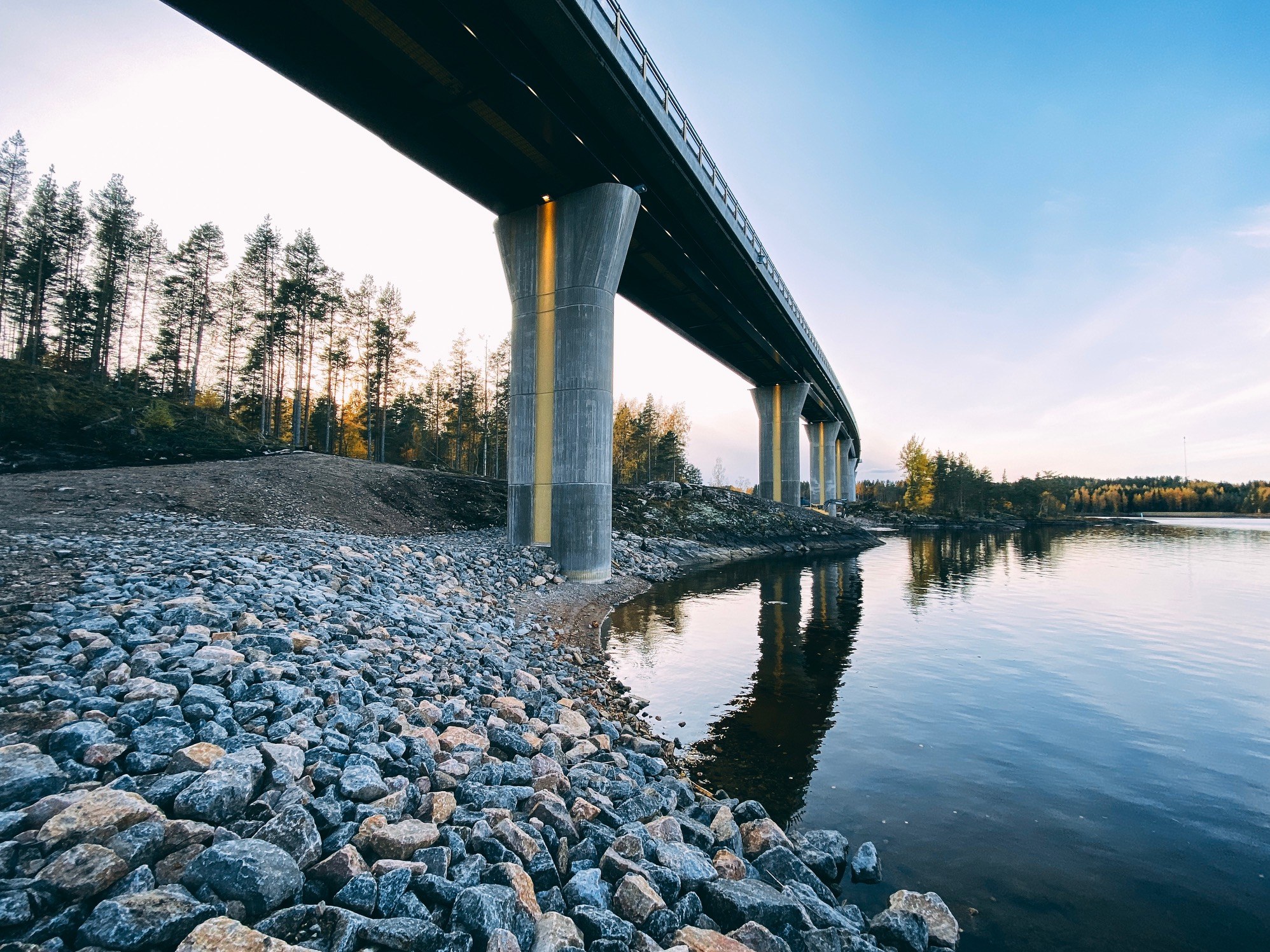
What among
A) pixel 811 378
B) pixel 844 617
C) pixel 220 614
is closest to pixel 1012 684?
pixel 844 617

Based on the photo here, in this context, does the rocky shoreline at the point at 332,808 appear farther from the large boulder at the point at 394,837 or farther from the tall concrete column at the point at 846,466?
the tall concrete column at the point at 846,466

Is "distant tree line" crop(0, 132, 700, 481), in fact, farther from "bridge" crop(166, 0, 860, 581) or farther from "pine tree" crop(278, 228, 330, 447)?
"bridge" crop(166, 0, 860, 581)

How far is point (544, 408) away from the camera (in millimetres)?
18609

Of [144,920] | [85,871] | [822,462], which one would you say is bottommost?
[144,920]

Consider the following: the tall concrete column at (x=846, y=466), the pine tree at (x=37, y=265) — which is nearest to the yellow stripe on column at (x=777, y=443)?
the tall concrete column at (x=846, y=466)

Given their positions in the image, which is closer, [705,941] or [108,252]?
[705,941]

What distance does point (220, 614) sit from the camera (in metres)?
6.11

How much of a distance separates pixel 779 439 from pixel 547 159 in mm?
40249

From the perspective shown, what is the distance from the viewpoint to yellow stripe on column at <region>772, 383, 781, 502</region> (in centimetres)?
5169

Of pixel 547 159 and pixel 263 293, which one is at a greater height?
pixel 263 293

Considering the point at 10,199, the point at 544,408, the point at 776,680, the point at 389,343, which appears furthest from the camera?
the point at 389,343

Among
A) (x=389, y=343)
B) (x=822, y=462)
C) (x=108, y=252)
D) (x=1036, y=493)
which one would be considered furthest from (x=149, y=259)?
(x=1036, y=493)

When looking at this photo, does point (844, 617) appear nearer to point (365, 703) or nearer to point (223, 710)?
point (365, 703)

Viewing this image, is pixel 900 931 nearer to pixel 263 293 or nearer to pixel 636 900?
pixel 636 900
